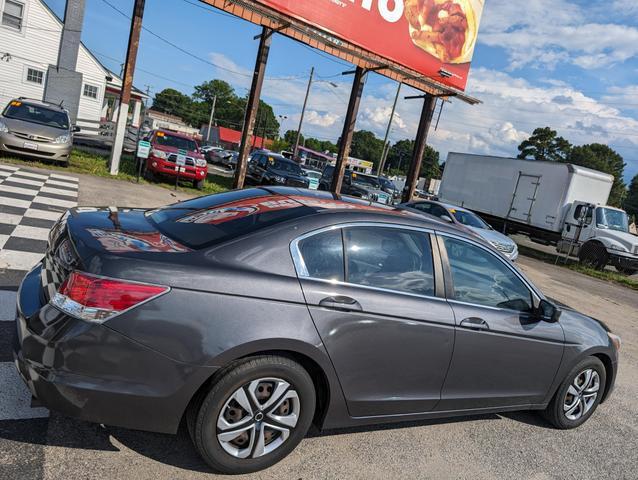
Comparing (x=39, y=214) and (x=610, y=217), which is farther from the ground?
(x=610, y=217)

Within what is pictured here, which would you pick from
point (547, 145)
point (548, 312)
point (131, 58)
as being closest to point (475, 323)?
point (548, 312)

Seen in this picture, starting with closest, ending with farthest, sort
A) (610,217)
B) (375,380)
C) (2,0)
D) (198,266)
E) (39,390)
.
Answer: (39,390) < (198,266) < (375,380) < (610,217) < (2,0)

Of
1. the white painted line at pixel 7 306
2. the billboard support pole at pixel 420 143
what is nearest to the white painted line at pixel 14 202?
the white painted line at pixel 7 306

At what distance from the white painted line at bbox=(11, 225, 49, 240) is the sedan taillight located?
14.3 feet

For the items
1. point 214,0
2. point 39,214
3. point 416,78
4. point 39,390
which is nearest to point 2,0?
point 214,0

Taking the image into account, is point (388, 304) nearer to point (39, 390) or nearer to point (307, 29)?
point (39, 390)

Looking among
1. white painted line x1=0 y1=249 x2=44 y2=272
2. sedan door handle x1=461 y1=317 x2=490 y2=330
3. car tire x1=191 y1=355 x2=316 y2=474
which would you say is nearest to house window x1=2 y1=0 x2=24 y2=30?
white painted line x1=0 y1=249 x2=44 y2=272

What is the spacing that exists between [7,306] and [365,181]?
1766cm

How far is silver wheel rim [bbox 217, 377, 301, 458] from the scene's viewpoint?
2553 mm

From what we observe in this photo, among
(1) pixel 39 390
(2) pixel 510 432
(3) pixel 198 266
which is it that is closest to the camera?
(1) pixel 39 390

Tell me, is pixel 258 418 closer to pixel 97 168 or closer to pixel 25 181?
pixel 25 181

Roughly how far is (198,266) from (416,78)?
1640 cm

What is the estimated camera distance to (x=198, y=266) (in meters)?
2.48

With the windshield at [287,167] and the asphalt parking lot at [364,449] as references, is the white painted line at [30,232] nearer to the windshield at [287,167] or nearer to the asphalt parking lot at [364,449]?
the asphalt parking lot at [364,449]
